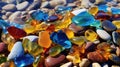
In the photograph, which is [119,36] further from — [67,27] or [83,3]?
[83,3]

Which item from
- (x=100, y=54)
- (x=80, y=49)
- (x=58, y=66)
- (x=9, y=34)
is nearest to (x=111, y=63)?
(x=100, y=54)

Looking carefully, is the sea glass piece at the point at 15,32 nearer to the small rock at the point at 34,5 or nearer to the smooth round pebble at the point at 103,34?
the smooth round pebble at the point at 103,34

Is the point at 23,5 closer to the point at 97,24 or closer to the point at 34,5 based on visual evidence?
the point at 34,5

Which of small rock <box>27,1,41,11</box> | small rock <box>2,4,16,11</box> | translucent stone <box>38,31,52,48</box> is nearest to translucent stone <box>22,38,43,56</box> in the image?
translucent stone <box>38,31,52,48</box>

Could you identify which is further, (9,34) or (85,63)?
(9,34)

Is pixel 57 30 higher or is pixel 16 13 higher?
pixel 57 30

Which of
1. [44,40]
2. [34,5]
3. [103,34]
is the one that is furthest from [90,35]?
[34,5]

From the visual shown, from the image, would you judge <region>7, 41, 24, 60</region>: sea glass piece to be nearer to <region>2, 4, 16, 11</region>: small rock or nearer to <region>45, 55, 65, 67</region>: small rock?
<region>45, 55, 65, 67</region>: small rock
